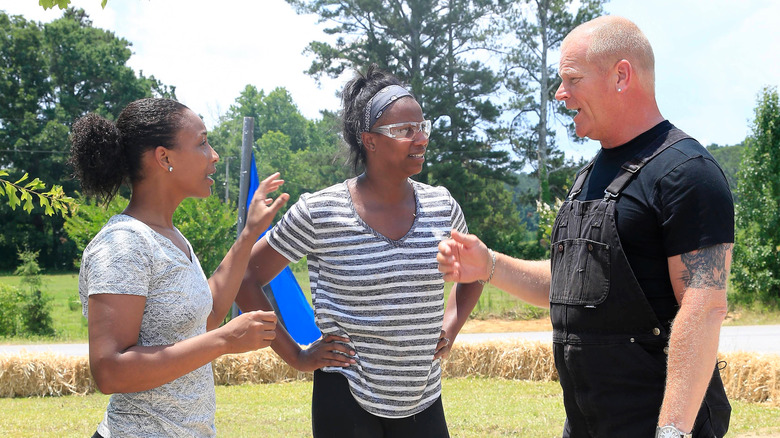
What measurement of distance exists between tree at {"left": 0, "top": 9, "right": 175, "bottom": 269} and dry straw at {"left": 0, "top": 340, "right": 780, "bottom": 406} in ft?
125

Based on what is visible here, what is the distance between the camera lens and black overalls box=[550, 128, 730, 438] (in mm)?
2238

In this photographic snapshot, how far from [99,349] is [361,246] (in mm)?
1097

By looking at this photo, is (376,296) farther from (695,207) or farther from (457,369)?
(457,369)

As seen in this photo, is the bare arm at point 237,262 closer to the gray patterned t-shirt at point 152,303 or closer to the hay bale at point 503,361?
the gray patterned t-shirt at point 152,303

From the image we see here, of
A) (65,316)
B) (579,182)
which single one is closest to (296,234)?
(579,182)

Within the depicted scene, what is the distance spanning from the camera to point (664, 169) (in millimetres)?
2170

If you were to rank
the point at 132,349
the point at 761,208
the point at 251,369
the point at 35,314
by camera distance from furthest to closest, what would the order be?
the point at 761,208, the point at 35,314, the point at 251,369, the point at 132,349

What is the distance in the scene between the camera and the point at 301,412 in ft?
25.9

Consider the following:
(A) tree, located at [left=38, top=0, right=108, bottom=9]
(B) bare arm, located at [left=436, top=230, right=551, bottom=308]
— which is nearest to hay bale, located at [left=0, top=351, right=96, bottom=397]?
(A) tree, located at [left=38, top=0, right=108, bottom=9]

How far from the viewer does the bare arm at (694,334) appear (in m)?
2.04

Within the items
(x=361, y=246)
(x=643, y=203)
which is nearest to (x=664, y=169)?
(x=643, y=203)

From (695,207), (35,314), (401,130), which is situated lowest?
(35,314)

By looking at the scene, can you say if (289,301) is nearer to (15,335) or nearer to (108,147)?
(108,147)

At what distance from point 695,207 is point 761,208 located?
18.2m
